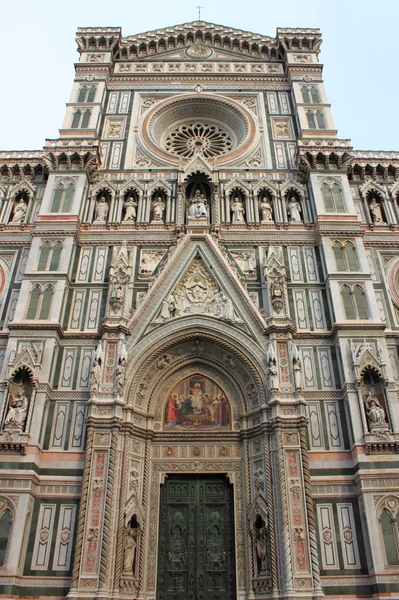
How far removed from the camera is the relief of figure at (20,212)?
53.9ft

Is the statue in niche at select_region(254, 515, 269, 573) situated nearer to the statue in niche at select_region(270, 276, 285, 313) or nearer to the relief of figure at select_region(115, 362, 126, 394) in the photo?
the relief of figure at select_region(115, 362, 126, 394)

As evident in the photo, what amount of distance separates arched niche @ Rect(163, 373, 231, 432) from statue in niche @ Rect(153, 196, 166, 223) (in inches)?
192

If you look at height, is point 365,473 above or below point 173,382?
below

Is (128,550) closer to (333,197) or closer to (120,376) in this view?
(120,376)

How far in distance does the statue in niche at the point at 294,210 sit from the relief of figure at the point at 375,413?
592 cm

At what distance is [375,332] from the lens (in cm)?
1343

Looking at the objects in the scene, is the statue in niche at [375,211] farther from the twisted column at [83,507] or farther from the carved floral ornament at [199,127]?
the twisted column at [83,507]

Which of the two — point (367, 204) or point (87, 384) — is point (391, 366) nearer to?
point (367, 204)

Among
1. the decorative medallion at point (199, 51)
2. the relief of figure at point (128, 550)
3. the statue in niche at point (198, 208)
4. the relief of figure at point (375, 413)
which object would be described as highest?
the decorative medallion at point (199, 51)

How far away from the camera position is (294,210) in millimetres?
16453

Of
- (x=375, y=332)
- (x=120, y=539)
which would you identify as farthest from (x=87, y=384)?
(x=375, y=332)

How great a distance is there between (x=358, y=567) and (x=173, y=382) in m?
5.69

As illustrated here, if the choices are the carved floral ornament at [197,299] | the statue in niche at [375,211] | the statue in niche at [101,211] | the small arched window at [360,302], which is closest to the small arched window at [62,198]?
the statue in niche at [101,211]

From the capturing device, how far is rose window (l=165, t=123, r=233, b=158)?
62.5ft
